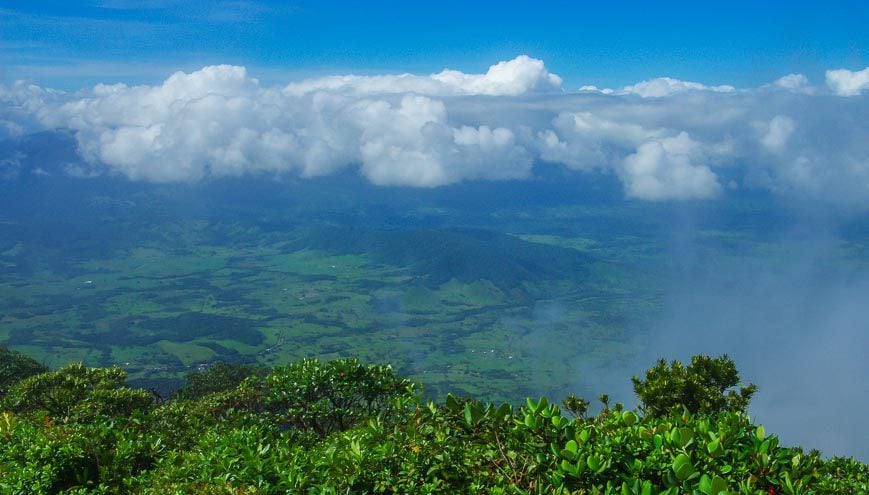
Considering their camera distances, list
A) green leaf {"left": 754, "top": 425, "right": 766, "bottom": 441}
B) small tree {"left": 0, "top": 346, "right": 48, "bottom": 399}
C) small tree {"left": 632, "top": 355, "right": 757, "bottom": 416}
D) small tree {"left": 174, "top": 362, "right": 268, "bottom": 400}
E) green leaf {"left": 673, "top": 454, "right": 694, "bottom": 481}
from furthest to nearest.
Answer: small tree {"left": 174, "top": 362, "right": 268, "bottom": 400} → small tree {"left": 0, "top": 346, "right": 48, "bottom": 399} → small tree {"left": 632, "top": 355, "right": 757, "bottom": 416} → green leaf {"left": 754, "top": 425, "right": 766, "bottom": 441} → green leaf {"left": 673, "top": 454, "right": 694, "bottom": 481}

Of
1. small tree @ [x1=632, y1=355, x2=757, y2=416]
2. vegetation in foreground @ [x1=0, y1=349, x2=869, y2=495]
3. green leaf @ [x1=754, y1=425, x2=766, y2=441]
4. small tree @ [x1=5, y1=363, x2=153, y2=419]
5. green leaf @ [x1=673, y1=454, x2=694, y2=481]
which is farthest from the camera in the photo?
small tree @ [x1=632, y1=355, x2=757, y2=416]

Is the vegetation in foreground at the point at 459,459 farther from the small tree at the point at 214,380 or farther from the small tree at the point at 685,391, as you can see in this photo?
the small tree at the point at 214,380

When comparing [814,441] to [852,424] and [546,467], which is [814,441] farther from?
[546,467]

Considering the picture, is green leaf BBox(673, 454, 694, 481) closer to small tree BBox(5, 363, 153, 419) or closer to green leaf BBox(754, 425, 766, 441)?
green leaf BBox(754, 425, 766, 441)

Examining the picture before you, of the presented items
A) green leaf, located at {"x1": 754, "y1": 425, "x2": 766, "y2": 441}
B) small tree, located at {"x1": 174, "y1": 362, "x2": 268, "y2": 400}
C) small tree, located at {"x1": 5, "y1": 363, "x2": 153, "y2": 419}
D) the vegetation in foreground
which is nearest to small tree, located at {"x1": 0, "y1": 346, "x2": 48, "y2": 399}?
small tree, located at {"x1": 174, "y1": 362, "x2": 268, "y2": 400}

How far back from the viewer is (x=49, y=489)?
1130cm

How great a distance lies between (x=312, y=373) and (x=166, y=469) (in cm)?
880

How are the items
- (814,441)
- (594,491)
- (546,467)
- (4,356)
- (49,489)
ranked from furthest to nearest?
(814,441) < (4,356) < (49,489) < (546,467) < (594,491)

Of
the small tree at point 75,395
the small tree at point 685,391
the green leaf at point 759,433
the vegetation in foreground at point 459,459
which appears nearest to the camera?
the vegetation in foreground at point 459,459

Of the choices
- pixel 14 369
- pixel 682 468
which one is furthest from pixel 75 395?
pixel 14 369

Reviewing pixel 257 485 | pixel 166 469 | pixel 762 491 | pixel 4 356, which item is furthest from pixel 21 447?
pixel 4 356

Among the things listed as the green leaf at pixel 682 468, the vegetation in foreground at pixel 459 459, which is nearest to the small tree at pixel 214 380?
the vegetation in foreground at pixel 459 459

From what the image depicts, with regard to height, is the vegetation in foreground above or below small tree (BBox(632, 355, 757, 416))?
above

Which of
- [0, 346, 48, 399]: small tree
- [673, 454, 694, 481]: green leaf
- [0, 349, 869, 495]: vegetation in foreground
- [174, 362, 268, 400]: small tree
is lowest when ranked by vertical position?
[174, 362, 268, 400]: small tree
